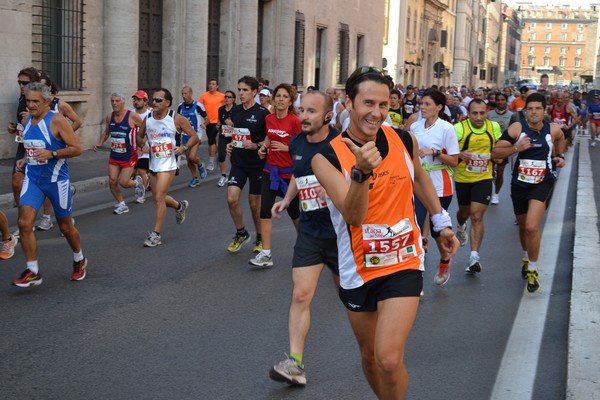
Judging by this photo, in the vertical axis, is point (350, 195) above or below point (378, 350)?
above

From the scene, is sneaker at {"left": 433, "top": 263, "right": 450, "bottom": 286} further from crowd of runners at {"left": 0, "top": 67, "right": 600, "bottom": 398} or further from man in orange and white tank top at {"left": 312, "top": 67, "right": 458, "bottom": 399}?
man in orange and white tank top at {"left": 312, "top": 67, "right": 458, "bottom": 399}

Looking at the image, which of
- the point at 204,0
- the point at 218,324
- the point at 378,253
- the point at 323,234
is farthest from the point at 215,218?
the point at 204,0

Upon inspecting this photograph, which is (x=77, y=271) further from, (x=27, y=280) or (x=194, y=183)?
(x=194, y=183)

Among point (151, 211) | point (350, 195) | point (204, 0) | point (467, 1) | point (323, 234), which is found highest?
point (467, 1)

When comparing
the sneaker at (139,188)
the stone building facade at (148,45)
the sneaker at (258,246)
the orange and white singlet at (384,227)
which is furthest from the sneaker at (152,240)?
the stone building facade at (148,45)

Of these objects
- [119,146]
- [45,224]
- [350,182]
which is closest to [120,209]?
[119,146]

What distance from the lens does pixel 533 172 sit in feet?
27.4

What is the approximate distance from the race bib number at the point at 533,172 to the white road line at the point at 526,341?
998mm

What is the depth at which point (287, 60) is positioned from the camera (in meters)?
32.8

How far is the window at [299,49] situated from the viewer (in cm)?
3425

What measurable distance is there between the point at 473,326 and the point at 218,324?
192 cm

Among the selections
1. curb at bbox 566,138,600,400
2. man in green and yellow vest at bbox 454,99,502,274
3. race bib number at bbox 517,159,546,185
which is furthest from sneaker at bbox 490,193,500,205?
race bib number at bbox 517,159,546,185

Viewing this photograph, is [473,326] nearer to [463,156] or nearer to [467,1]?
[463,156]

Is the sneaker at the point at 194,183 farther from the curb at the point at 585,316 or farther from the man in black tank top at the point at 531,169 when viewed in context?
the man in black tank top at the point at 531,169
